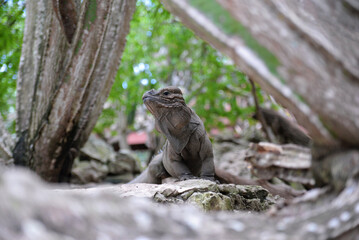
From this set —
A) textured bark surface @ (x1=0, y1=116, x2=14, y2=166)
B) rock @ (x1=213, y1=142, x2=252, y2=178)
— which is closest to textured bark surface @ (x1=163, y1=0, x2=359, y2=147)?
textured bark surface @ (x1=0, y1=116, x2=14, y2=166)

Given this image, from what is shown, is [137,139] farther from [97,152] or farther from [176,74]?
[97,152]

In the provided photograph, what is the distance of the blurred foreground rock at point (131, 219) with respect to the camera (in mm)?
1129

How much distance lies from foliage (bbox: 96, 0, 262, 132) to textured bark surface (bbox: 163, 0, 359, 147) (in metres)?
8.63

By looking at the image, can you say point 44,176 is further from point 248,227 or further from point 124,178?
point 248,227

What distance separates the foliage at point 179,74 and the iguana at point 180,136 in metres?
5.82

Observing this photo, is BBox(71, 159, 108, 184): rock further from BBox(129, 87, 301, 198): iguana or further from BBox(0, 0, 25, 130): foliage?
BBox(129, 87, 301, 198): iguana

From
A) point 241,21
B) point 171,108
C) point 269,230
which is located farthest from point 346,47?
point 171,108

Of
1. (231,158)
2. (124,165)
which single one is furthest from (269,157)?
(124,165)

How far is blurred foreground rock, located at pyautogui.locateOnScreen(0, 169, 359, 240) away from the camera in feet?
3.70

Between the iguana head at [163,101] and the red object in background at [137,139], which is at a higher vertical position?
the iguana head at [163,101]

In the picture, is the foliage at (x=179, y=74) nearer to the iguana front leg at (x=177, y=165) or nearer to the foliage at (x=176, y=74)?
the foliage at (x=176, y=74)

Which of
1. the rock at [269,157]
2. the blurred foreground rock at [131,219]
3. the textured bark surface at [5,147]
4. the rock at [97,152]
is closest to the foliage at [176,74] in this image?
the rock at [97,152]

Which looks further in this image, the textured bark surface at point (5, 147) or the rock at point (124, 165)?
the rock at point (124, 165)

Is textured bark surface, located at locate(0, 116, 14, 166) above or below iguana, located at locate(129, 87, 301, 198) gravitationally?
above
